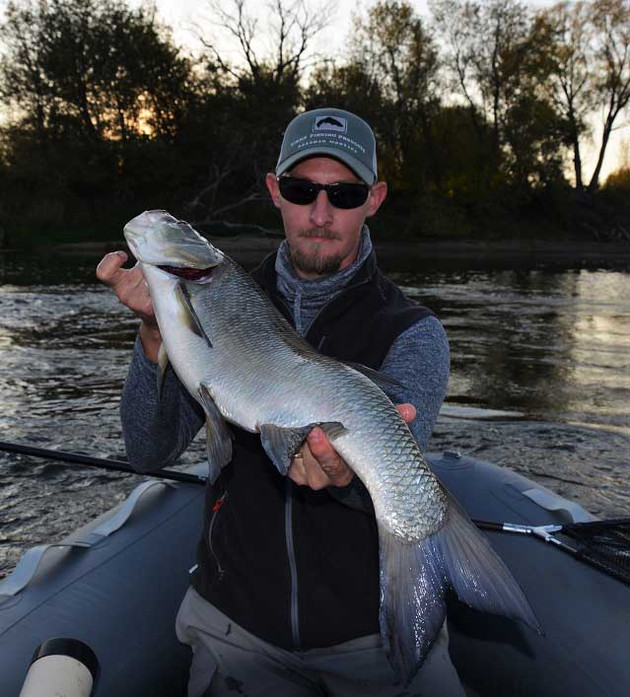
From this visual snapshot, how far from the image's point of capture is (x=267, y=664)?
2.60m

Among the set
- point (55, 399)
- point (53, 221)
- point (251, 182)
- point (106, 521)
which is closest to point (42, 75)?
point (53, 221)

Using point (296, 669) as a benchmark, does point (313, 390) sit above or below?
above

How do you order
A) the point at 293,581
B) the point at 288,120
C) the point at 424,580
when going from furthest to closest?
the point at 288,120, the point at 293,581, the point at 424,580

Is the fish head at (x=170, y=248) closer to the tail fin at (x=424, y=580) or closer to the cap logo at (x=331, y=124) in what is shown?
the cap logo at (x=331, y=124)

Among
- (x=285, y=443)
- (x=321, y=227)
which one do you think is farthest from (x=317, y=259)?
(x=285, y=443)

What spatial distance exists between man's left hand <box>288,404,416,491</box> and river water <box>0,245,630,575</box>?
9.47 ft

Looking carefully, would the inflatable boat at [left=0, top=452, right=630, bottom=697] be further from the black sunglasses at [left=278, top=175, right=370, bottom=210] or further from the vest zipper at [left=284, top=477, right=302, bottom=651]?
the black sunglasses at [left=278, top=175, right=370, bottom=210]

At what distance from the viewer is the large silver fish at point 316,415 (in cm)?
198

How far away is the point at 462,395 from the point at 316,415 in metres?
6.68

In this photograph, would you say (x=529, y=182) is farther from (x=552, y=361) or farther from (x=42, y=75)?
(x=552, y=361)

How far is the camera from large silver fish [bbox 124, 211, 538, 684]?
1977 mm

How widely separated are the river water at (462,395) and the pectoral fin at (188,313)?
9.10ft

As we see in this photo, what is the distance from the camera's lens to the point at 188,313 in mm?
2365

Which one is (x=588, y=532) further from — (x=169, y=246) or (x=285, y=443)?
(x=169, y=246)
